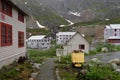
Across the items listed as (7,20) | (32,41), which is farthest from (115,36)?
(7,20)

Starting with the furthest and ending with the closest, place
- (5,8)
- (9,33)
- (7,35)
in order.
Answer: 1. (9,33)
2. (7,35)
3. (5,8)

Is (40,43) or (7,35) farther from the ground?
(40,43)

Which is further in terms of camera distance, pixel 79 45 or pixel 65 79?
pixel 79 45

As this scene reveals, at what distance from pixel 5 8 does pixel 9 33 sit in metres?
2.31

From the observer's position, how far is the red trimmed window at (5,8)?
22.0m

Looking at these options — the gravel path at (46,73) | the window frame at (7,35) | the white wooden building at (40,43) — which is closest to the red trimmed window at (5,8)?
the window frame at (7,35)

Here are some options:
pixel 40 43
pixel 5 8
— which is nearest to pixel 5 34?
pixel 5 8

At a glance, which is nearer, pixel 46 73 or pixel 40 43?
pixel 46 73

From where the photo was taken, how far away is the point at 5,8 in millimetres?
23203

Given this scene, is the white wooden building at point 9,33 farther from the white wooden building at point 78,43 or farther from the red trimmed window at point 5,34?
the white wooden building at point 78,43

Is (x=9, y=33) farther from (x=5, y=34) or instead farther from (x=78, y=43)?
(x=78, y=43)

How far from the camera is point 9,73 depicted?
19.6m

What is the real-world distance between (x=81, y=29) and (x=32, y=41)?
3940 centimetres

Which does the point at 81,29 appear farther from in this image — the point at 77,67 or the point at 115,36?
the point at 77,67
